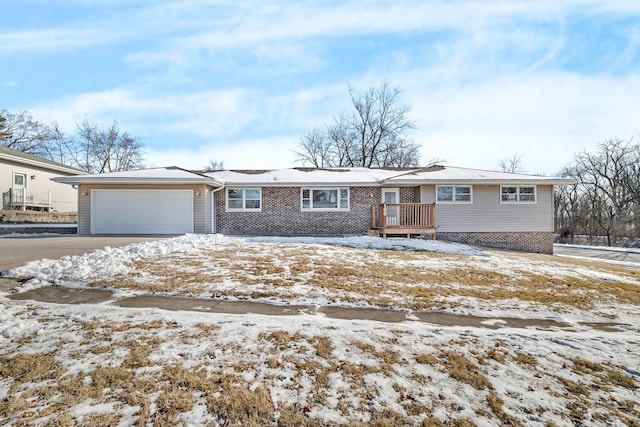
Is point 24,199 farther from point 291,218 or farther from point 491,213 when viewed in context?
point 491,213

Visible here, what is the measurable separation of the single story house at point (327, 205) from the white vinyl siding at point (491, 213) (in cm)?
5

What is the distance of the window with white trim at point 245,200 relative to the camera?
1404 cm

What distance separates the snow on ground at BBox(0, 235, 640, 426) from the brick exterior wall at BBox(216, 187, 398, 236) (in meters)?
10.2

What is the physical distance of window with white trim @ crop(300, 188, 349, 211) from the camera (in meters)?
14.1

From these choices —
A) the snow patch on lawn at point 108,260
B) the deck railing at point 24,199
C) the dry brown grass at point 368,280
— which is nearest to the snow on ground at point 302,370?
the dry brown grass at point 368,280

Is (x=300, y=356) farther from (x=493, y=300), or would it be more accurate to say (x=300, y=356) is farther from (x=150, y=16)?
(x=150, y=16)

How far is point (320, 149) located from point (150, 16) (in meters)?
23.8

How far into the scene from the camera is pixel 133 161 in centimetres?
3244

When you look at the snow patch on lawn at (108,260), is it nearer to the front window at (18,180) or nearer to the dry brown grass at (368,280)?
the dry brown grass at (368,280)

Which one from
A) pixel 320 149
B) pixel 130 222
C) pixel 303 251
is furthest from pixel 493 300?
pixel 320 149

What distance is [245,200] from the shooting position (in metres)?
14.1

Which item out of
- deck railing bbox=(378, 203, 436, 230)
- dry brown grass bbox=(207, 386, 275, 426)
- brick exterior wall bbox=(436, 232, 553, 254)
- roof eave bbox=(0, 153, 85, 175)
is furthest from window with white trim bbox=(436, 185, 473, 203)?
roof eave bbox=(0, 153, 85, 175)

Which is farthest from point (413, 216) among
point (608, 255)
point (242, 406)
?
point (242, 406)

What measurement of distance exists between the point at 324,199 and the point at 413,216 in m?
4.32
